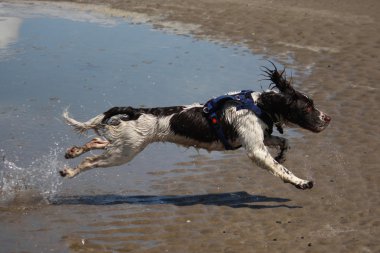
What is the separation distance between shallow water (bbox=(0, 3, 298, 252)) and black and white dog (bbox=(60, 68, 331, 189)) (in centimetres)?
46

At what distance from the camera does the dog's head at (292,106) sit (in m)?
7.84

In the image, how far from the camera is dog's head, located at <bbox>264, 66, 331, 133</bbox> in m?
7.84

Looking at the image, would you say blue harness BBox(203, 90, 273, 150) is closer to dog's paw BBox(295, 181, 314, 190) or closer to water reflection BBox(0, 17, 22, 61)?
dog's paw BBox(295, 181, 314, 190)

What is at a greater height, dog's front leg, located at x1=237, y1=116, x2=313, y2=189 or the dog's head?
the dog's head

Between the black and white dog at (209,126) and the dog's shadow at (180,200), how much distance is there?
29 centimetres

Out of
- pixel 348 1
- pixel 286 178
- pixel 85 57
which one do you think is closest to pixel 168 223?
pixel 286 178

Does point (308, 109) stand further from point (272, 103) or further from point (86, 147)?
point (86, 147)

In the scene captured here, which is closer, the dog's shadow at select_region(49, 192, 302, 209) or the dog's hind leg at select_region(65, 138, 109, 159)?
the dog's shadow at select_region(49, 192, 302, 209)

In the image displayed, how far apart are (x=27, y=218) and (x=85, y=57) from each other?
6.55m

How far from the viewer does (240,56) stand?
1397 centimetres

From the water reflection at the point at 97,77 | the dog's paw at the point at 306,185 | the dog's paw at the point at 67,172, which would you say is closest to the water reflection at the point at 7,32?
the water reflection at the point at 97,77

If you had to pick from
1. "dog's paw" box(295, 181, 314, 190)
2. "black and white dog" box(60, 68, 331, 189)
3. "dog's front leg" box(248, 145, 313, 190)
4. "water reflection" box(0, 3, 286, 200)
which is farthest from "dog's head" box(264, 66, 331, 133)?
"water reflection" box(0, 3, 286, 200)

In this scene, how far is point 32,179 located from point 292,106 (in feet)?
9.99

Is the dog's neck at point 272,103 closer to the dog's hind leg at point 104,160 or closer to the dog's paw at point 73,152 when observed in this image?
the dog's hind leg at point 104,160
